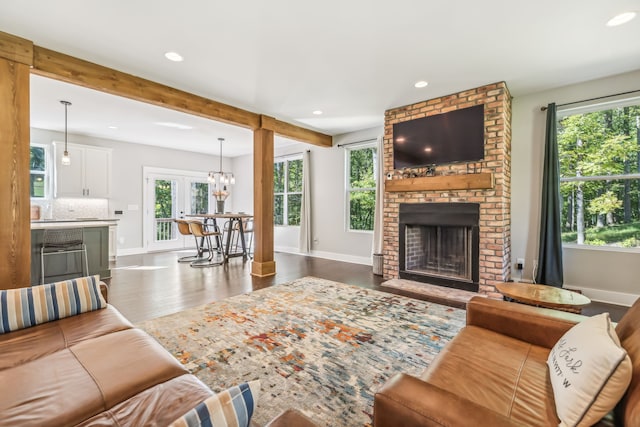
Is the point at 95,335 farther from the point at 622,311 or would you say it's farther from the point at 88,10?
the point at 622,311

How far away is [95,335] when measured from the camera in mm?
1583

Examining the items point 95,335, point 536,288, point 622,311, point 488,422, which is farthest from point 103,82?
point 622,311

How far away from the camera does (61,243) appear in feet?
13.0

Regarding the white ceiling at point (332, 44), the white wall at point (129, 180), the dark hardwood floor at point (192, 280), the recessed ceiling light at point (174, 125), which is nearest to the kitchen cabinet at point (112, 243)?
the dark hardwood floor at point (192, 280)

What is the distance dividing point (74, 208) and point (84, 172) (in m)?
0.78

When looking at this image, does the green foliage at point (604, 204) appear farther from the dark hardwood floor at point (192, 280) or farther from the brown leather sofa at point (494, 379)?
the brown leather sofa at point (494, 379)

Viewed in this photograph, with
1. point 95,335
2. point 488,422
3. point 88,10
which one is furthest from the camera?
point 88,10

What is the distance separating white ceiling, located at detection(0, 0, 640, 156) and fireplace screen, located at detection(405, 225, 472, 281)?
1.93 m

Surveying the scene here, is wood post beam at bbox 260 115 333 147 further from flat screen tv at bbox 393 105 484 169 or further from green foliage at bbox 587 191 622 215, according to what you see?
green foliage at bbox 587 191 622 215

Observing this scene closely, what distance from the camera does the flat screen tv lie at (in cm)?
379

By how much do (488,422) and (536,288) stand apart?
2.37 meters

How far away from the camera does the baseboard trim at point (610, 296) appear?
3.29m

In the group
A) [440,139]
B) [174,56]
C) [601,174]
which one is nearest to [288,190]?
[440,139]

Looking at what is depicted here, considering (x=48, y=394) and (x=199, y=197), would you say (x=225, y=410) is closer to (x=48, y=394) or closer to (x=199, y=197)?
(x=48, y=394)
